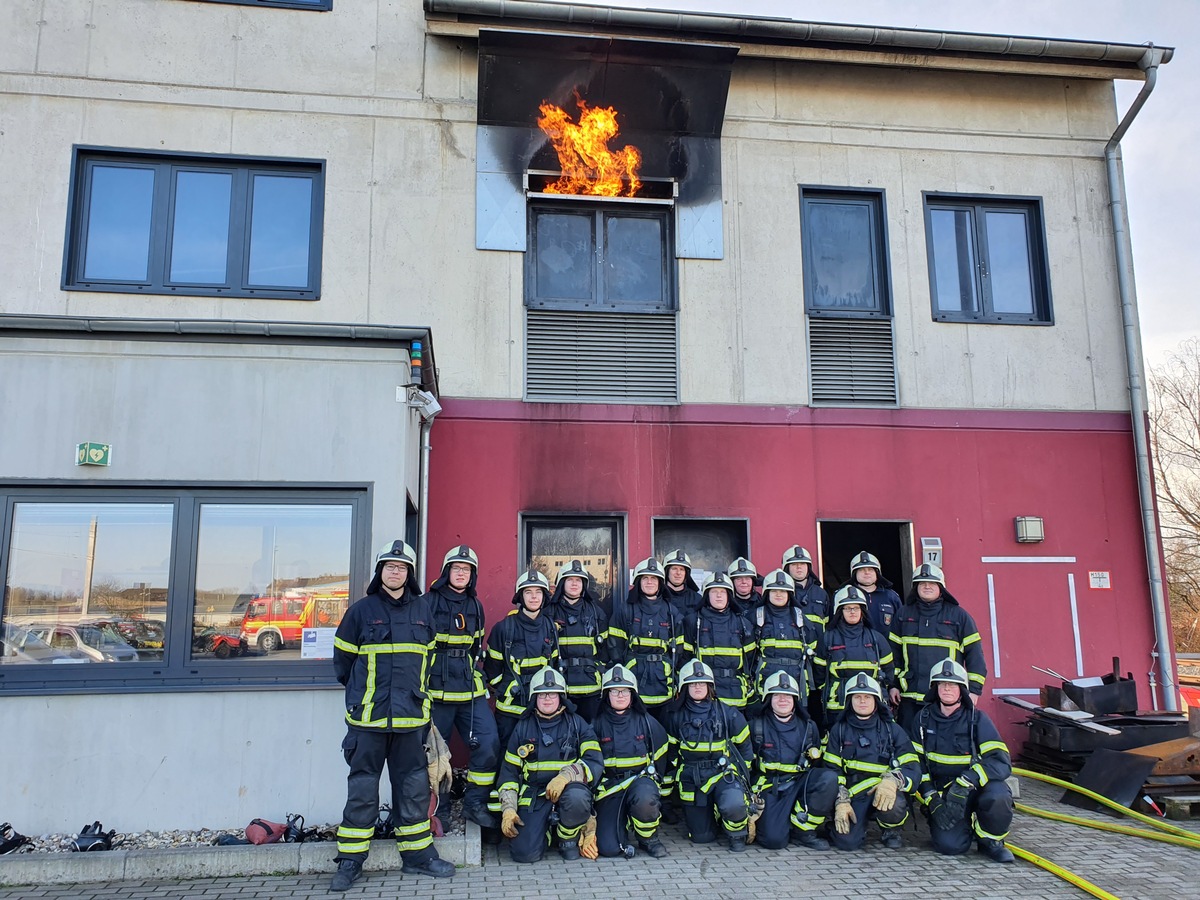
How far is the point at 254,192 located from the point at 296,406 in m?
3.71

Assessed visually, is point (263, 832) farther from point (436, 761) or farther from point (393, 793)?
point (436, 761)

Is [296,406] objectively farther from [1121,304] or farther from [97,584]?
[1121,304]

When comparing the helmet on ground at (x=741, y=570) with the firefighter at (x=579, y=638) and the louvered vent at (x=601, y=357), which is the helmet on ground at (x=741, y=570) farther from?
the louvered vent at (x=601, y=357)

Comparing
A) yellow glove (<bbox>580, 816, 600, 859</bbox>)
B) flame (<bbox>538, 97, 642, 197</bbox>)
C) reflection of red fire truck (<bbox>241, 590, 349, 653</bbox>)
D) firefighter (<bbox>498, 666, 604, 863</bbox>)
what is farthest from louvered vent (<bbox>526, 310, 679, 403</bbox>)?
yellow glove (<bbox>580, 816, 600, 859</bbox>)

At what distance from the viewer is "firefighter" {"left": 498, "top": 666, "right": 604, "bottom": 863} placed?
20.4 feet

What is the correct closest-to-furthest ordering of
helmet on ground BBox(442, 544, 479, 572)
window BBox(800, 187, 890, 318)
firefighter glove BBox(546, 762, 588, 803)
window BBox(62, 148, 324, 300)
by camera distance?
firefighter glove BBox(546, 762, 588, 803), helmet on ground BBox(442, 544, 479, 572), window BBox(62, 148, 324, 300), window BBox(800, 187, 890, 318)

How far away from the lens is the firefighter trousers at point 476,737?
656 cm

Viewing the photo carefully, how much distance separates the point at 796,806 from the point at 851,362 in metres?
5.08

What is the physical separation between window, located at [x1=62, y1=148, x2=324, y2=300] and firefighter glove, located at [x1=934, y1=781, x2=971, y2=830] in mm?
7421

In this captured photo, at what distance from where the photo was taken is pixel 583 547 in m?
9.35

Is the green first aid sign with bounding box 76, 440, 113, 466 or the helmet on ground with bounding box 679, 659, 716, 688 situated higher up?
the green first aid sign with bounding box 76, 440, 113, 466

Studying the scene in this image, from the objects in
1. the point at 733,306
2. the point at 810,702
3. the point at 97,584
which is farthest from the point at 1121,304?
the point at 97,584

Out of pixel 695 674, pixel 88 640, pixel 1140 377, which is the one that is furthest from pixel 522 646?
pixel 1140 377

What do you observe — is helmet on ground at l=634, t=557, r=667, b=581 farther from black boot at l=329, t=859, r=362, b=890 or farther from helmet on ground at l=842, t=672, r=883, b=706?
black boot at l=329, t=859, r=362, b=890
